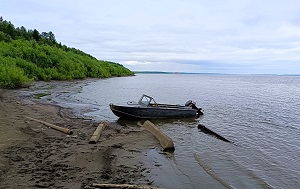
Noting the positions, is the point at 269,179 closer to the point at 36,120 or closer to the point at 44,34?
the point at 36,120

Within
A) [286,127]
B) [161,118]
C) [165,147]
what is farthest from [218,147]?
[286,127]

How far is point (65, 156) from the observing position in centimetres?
874

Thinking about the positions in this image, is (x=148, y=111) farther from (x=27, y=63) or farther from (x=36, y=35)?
(x=36, y=35)

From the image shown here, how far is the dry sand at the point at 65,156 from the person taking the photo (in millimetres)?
6914

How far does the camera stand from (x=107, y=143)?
35.4 feet

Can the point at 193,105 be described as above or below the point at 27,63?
below

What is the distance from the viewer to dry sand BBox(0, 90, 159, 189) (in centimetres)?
691

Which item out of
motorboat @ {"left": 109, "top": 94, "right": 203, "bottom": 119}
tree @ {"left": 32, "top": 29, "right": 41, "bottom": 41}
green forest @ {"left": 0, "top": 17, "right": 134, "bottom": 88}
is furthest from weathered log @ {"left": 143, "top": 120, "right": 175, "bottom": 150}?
tree @ {"left": 32, "top": 29, "right": 41, "bottom": 41}

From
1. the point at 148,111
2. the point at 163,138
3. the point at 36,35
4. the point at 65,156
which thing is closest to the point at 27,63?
the point at 148,111

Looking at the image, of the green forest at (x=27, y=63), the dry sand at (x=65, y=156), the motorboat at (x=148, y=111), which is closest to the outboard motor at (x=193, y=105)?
the motorboat at (x=148, y=111)

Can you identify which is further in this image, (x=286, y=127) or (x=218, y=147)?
(x=286, y=127)

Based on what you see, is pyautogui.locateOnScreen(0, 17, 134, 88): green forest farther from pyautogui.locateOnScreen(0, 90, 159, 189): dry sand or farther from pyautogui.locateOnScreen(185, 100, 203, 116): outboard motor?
pyautogui.locateOnScreen(185, 100, 203, 116): outboard motor

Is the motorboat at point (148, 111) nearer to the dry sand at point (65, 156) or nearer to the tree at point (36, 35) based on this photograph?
the dry sand at point (65, 156)

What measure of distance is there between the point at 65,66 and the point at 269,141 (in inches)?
1979
